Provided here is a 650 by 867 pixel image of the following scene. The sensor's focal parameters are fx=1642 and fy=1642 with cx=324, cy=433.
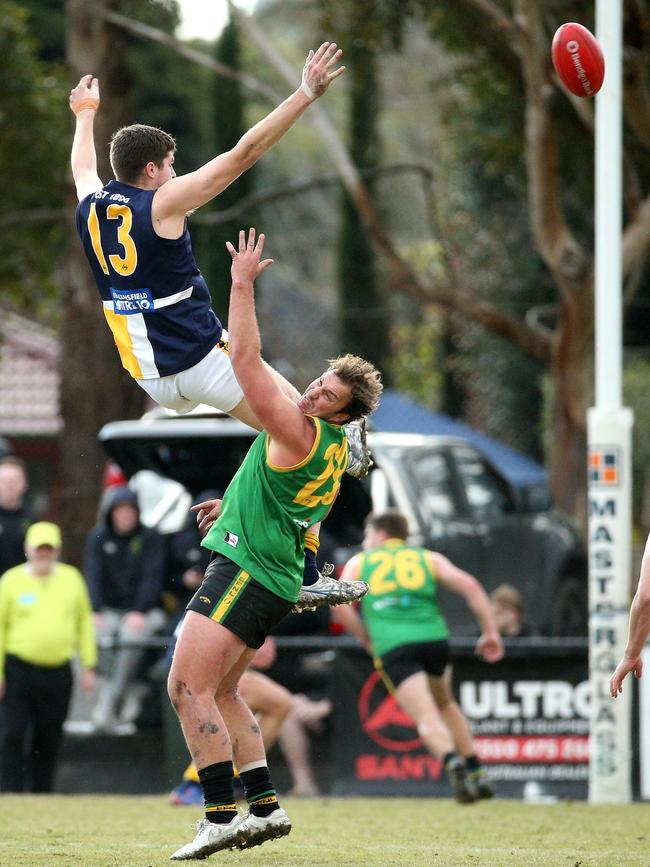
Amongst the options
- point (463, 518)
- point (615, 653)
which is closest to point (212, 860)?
point (615, 653)

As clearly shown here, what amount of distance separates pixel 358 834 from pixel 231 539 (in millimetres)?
2482

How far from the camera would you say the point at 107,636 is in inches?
563

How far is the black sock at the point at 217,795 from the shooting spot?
7.05 m

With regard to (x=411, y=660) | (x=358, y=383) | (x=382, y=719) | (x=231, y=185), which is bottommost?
(x=382, y=719)

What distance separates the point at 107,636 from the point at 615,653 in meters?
4.59

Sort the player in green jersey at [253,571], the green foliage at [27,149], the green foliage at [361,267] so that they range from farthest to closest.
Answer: the green foliage at [361,267], the green foliage at [27,149], the player in green jersey at [253,571]

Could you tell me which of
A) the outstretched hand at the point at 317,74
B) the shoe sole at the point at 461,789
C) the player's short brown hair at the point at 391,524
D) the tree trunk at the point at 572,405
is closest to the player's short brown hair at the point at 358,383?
the outstretched hand at the point at 317,74

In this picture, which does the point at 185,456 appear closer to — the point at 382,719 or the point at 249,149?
the point at 382,719

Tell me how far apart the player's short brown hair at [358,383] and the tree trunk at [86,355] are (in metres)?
13.5

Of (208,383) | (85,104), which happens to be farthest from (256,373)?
(85,104)

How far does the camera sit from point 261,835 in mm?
7121

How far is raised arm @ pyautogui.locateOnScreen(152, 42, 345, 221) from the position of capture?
7.01 m

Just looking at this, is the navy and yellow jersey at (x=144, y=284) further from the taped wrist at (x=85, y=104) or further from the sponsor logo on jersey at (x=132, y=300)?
the taped wrist at (x=85, y=104)

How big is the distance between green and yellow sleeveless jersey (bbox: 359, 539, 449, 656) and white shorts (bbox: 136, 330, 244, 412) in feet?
14.8
